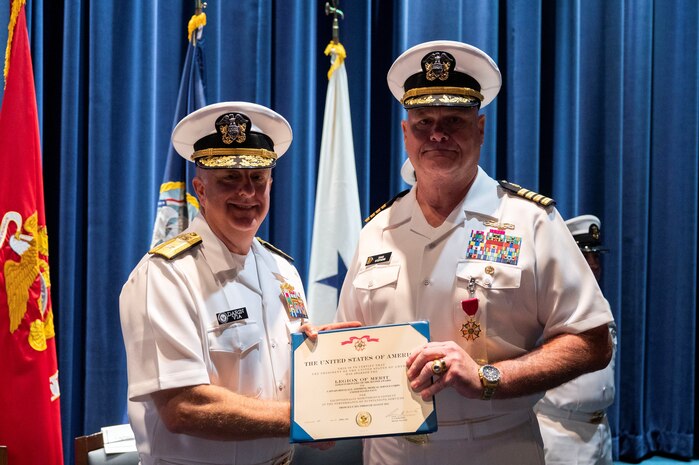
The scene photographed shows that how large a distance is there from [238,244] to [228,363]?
0.37 metres

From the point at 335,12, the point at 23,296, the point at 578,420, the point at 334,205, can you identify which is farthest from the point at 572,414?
the point at 335,12

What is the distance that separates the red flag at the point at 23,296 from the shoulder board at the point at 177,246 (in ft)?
3.94

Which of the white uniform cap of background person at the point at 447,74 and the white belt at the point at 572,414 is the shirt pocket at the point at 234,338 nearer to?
the white uniform cap of background person at the point at 447,74

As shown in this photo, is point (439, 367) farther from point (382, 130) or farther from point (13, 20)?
→ point (382, 130)

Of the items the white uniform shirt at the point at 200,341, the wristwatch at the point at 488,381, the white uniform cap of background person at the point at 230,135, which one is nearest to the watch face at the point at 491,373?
the wristwatch at the point at 488,381

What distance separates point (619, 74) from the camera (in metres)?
4.64

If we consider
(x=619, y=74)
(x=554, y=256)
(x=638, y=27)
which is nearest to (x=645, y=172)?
(x=619, y=74)

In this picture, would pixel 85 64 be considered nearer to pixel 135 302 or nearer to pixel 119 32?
pixel 119 32

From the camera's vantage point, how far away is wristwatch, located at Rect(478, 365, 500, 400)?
1.77 m

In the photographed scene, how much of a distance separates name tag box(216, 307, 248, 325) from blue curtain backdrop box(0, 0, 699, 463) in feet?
6.38

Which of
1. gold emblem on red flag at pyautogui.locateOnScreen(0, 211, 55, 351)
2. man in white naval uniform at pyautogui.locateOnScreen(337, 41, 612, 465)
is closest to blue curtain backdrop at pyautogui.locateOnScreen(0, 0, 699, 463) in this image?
gold emblem on red flag at pyautogui.locateOnScreen(0, 211, 55, 351)

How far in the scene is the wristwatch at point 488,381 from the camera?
1774 millimetres

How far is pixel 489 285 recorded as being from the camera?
193cm

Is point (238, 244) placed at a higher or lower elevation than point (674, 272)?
higher
